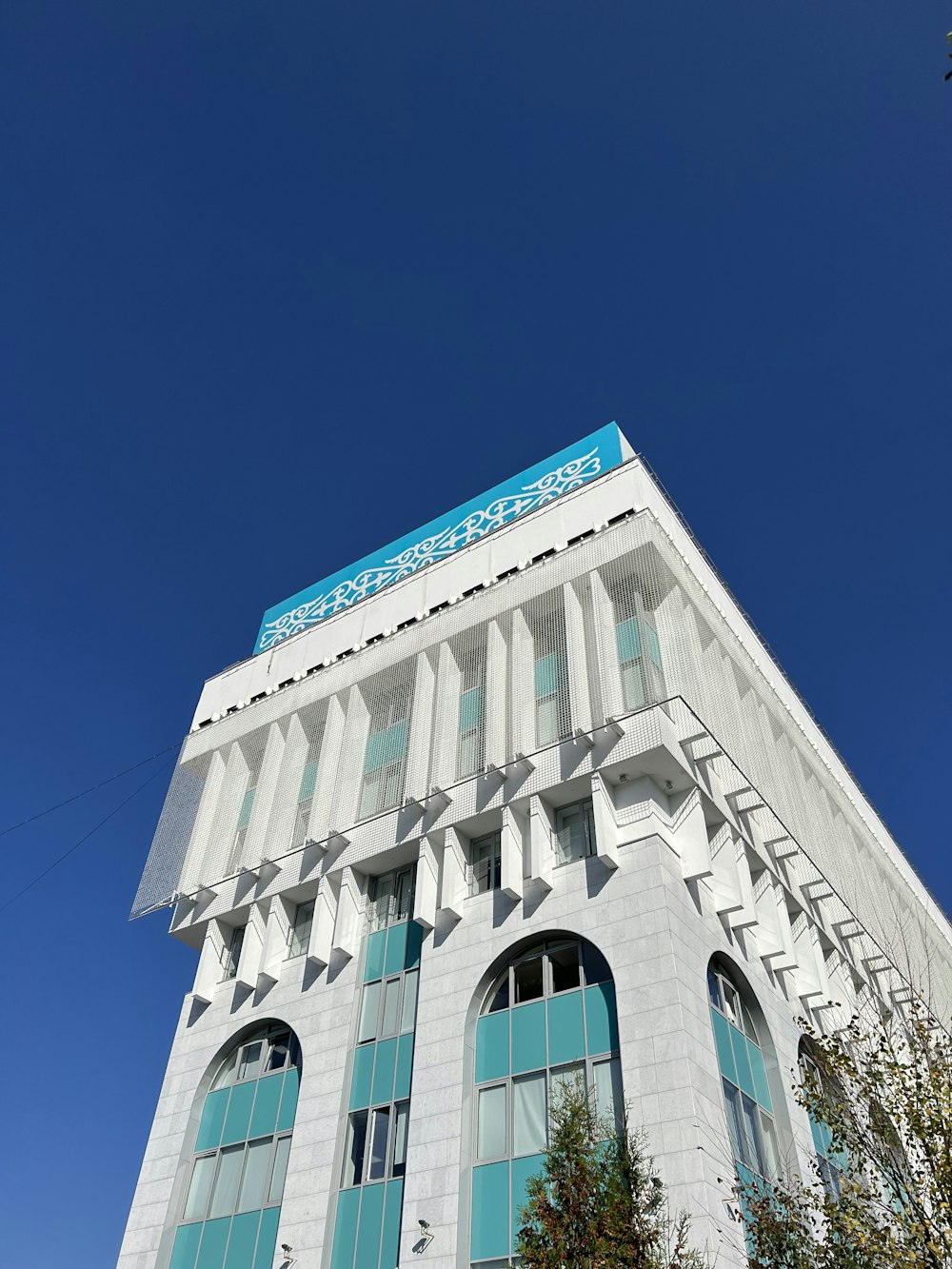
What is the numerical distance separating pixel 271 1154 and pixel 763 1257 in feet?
46.3

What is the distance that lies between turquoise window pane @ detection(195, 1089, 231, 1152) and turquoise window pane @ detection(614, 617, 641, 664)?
17014 millimetres

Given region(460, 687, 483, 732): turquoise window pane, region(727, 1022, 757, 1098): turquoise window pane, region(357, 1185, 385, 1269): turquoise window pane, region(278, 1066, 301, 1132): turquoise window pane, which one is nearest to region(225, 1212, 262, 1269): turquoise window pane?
region(278, 1066, 301, 1132): turquoise window pane

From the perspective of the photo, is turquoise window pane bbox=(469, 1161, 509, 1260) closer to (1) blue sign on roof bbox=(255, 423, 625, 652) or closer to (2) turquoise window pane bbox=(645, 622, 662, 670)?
(2) turquoise window pane bbox=(645, 622, 662, 670)

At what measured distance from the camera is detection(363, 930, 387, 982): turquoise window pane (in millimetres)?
28266

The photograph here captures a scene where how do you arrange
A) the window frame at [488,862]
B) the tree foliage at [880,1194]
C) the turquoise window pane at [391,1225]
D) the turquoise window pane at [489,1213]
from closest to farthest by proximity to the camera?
the tree foliage at [880,1194]
the turquoise window pane at [489,1213]
the turquoise window pane at [391,1225]
the window frame at [488,862]

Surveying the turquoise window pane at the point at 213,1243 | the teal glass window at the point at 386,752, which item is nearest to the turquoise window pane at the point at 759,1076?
the teal glass window at the point at 386,752

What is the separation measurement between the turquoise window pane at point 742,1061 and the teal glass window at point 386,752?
12.3 meters

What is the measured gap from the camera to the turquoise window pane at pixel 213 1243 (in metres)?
25.4

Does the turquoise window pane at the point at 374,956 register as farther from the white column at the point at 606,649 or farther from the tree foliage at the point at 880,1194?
the tree foliage at the point at 880,1194

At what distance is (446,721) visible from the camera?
3219 cm

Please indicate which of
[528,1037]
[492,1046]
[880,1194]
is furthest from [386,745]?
[880,1194]

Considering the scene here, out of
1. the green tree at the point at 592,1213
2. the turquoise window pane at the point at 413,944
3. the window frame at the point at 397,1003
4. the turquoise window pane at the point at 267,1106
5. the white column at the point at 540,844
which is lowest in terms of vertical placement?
the green tree at the point at 592,1213

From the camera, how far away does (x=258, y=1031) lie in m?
29.3

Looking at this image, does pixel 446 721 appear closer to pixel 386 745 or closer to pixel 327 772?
pixel 386 745
